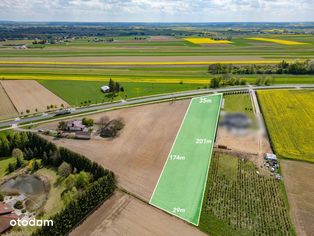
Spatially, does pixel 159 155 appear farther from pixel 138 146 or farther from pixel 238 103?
pixel 238 103

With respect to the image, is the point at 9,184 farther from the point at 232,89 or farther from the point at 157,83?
the point at 232,89

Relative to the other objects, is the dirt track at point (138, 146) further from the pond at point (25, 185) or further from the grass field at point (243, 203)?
the pond at point (25, 185)

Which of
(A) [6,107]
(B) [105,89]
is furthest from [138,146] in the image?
(A) [6,107]

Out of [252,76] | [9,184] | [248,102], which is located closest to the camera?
[9,184]

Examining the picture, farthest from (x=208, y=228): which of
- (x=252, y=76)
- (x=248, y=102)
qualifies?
(x=252, y=76)

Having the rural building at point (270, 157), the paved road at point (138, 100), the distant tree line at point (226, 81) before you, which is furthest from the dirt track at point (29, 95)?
the rural building at point (270, 157)

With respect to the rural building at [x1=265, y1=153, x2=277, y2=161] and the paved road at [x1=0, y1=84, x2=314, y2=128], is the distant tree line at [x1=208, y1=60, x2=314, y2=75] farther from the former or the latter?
the rural building at [x1=265, y1=153, x2=277, y2=161]
